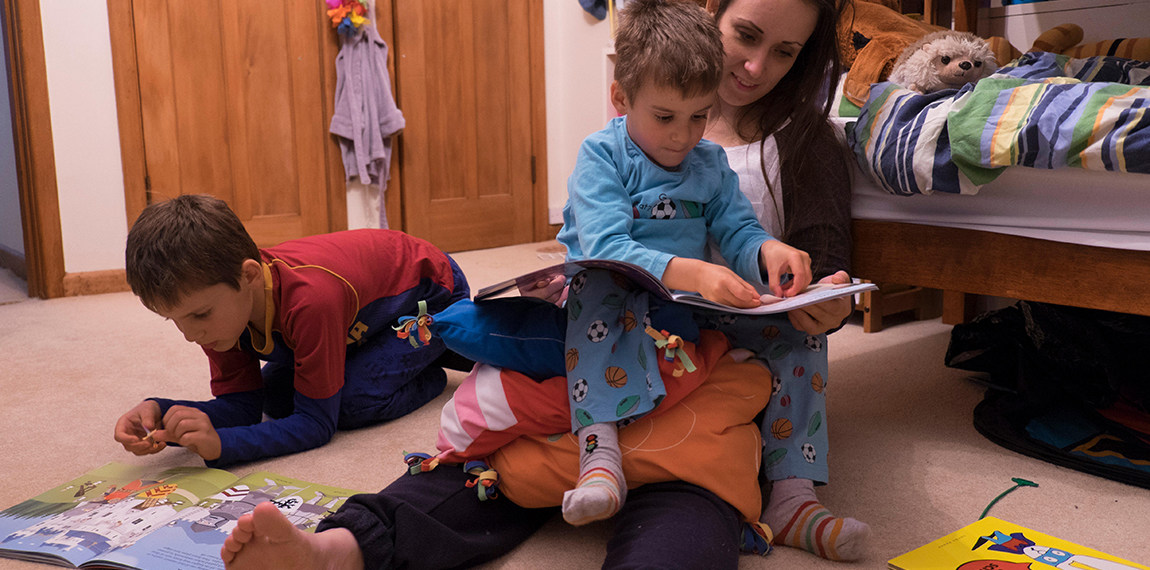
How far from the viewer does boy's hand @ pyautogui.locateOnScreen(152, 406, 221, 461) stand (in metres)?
1.12

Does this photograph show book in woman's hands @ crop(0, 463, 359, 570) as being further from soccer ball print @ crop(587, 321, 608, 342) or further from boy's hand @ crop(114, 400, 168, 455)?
soccer ball print @ crop(587, 321, 608, 342)

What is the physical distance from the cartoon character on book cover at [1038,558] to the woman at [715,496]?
0.14m

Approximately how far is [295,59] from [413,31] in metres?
0.46

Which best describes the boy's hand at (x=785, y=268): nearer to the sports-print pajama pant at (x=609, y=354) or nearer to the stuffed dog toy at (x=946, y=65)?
the sports-print pajama pant at (x=609, y=354)

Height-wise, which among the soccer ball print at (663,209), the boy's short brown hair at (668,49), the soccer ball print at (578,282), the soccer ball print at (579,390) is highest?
the boy's short brown hair at (668,49)

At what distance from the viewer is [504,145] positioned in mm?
3443

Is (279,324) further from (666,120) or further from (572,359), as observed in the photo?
(666,120)

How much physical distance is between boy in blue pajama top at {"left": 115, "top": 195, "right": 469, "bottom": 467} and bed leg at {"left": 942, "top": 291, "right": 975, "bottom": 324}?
121 centimetres

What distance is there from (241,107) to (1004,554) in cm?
261

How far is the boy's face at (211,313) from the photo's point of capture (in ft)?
3.59

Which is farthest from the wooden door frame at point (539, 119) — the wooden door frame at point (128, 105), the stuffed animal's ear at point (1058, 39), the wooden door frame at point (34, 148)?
the stuffed animal's ear at point (1058, 39)

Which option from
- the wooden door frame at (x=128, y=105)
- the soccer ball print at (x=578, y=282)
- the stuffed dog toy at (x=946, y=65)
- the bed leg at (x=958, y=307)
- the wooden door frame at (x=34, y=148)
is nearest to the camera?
the soccer ball print at (x=578, y=282)

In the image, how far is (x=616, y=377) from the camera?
2.99ft

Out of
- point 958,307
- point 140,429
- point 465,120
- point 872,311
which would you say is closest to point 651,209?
point 140,429
